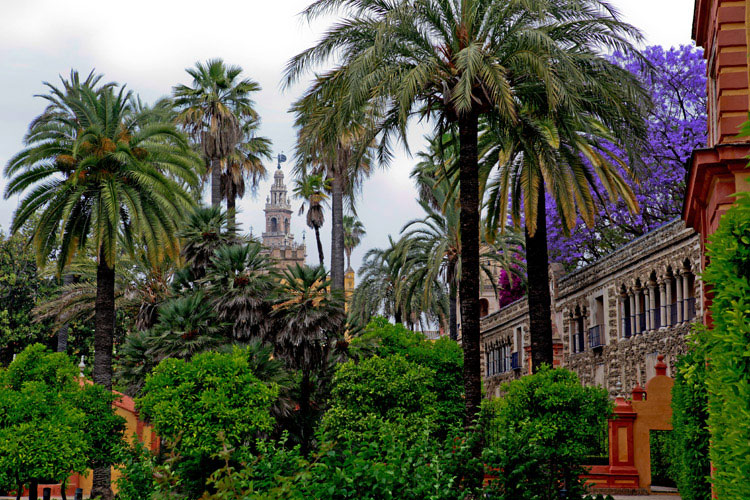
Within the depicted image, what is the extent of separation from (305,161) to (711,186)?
11.8m

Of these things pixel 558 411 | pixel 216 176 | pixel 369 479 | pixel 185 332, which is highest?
pixel 216 176

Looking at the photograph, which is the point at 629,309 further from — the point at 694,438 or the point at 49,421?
the point at 49,421

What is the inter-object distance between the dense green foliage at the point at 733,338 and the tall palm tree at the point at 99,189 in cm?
2236

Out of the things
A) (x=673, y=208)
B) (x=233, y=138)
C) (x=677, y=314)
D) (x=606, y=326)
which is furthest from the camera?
(x=233, y=138)

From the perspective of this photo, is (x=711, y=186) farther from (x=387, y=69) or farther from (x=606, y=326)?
(x=606, y=326)

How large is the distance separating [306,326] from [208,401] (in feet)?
23.2

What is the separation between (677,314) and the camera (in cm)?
2912

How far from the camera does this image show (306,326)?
28922mm

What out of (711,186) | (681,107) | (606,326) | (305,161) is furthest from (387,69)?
(681,107)

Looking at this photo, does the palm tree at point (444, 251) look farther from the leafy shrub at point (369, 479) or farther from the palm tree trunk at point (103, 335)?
the leafy shrub at point (369, 479)

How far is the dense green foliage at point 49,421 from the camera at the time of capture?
2284 cm

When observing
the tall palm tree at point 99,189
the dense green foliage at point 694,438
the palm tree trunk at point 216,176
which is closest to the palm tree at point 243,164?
the palm tree trunk at point 216,176

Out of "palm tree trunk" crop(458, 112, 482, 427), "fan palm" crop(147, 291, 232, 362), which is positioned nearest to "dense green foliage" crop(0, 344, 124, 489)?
"fan palm" crop(147, 291, 232, 362)

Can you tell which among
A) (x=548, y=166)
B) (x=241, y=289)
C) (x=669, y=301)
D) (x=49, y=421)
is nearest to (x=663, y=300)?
(x=669, y=301)
